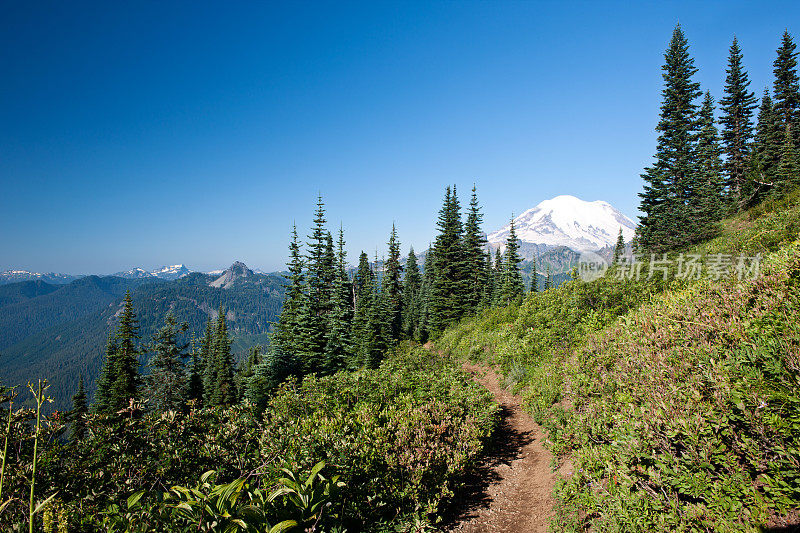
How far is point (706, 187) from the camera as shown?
960 inches

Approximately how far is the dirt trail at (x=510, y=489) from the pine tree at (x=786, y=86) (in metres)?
41.7

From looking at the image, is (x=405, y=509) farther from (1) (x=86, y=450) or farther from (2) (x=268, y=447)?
(1) (x=86, y=450)

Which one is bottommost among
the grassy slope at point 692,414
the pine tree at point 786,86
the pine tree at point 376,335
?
the pine tree at point 376,335

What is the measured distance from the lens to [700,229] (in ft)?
74.4

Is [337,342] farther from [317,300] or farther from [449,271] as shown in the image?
[449,271]

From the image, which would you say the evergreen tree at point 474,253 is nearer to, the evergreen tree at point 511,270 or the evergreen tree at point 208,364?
the evergreen tree at point 511,270

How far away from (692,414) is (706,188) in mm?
28689

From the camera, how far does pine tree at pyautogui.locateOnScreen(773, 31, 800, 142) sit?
30.4 metres

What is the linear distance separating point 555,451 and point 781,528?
3.56m

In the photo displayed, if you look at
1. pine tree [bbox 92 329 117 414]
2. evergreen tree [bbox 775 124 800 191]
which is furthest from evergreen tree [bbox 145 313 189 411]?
evergreen tree [bbox 775 124 800 191]

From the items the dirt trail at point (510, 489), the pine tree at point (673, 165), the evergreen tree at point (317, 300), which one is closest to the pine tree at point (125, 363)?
the evergreen tree at point (317, 300)

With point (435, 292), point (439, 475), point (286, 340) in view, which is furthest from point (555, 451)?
point (435, 292)

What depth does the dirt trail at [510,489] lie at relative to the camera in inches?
221

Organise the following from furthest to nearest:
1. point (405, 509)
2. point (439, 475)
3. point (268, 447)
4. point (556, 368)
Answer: point (556, 368), point (439, 475), point (405, 509), point (268, 447)
